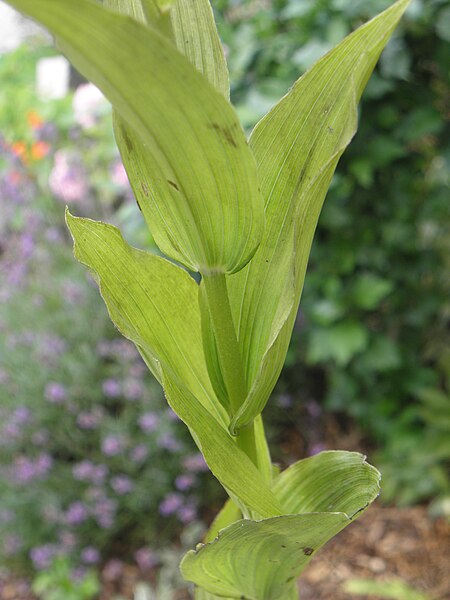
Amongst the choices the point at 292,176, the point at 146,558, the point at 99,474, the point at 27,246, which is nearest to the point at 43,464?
the point at 99,474

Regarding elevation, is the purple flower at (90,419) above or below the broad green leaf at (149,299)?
below

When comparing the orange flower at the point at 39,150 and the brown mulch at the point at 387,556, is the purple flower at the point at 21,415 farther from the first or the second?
the orange flower at the point at 39,150

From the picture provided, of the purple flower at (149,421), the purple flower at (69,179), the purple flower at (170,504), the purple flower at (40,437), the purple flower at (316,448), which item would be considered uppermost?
the purple flower at (69,179)

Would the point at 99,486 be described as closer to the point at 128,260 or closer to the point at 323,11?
the point at 323,11

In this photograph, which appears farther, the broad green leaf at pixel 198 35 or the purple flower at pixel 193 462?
the purple flower at pixel 193 462

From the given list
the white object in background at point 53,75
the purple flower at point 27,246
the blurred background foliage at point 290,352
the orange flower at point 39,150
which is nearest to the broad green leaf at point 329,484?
the blurred background foliage at point 290,352

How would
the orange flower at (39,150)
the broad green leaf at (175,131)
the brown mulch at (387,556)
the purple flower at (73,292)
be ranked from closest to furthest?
1. the broad green leaf at (175,131)
2. the brown mulch at (387,556)
3. the purple flower at (73,292)
4. the orange flower at (39,150)
